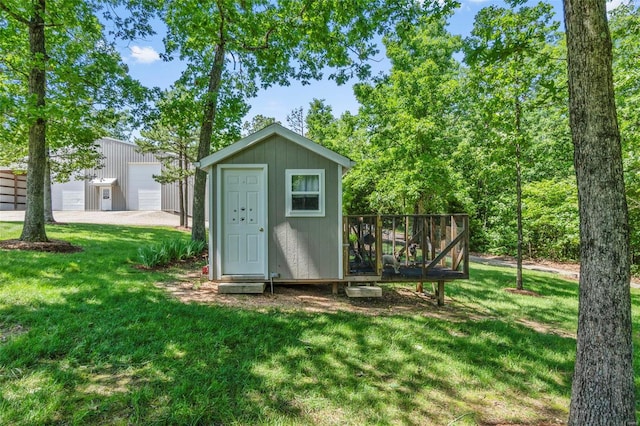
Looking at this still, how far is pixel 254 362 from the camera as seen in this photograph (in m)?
3.27

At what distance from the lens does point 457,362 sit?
356 centimetres

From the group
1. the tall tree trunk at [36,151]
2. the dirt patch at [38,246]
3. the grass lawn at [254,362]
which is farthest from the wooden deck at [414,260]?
the tall tree trunk at [36,151]

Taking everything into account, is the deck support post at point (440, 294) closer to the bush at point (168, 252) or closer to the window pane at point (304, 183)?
the window pane at point (304, 183)

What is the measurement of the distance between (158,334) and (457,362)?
10.9ft

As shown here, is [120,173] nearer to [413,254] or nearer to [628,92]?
[413,254]

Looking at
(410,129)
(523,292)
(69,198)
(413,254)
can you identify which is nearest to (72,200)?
(69,198)

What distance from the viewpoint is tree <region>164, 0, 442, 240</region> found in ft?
29.1

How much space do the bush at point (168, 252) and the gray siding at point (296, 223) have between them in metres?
3.06

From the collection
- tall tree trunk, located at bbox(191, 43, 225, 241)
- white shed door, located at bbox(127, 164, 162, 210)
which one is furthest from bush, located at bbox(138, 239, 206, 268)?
white shed door, located at bbox(127, 164, 162, 210)

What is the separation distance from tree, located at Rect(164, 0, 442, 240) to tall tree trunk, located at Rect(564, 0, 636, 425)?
23.9 ft

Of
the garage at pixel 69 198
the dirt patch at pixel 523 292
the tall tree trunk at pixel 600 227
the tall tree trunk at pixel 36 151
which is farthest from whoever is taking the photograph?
the garage at pixel 69 198

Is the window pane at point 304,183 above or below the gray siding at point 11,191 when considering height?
below

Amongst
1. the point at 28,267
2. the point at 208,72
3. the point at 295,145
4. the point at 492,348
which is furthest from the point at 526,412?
the point at 208,72

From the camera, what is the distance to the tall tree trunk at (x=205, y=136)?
360 inches
